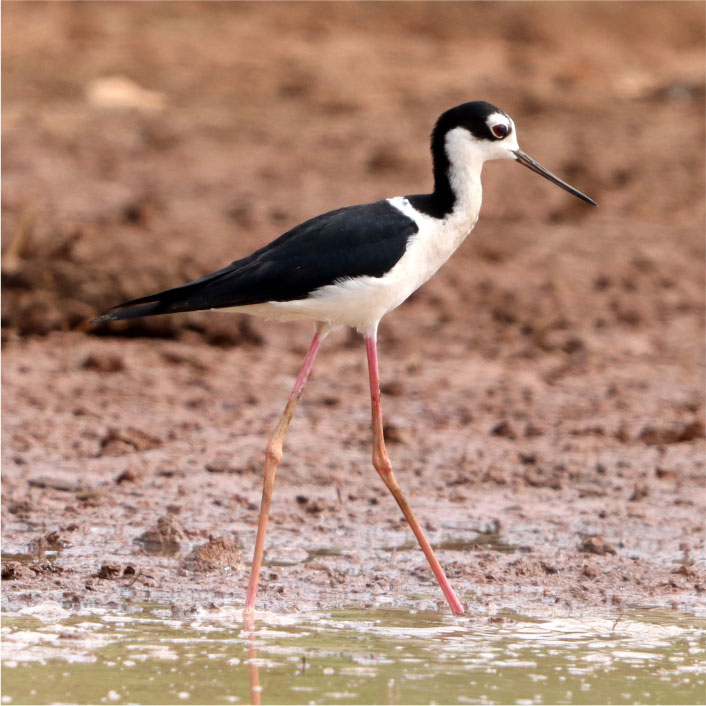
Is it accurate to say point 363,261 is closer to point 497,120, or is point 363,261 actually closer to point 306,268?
point 306,268

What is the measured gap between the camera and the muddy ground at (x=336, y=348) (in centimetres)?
539

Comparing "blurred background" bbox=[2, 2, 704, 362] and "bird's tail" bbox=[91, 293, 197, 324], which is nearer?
"bird's tail" bbox=[91, 293, 197, 324]

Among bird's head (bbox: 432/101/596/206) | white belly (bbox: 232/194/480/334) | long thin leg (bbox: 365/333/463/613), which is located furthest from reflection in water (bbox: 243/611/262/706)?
bird's head (bbox: 432/101/596/206)

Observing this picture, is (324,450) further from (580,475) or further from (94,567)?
(94,567)

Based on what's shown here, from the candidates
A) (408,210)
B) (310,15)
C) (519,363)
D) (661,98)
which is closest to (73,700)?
(408,210)

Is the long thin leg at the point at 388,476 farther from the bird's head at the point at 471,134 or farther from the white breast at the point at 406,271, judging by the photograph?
the bird's head at the point at 471,134

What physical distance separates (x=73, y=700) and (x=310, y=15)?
15.7 meters

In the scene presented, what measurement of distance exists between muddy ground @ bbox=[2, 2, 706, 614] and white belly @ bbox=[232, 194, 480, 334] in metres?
0.94

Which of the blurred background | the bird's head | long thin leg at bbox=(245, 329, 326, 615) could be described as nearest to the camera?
long thin leg at bbox=(245, 329, 326, 615)

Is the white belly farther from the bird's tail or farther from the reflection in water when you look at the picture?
the reflection in water

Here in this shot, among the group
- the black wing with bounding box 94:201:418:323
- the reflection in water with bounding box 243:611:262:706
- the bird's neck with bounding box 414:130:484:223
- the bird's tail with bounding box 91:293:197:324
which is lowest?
the reflection in water with bounding box 243:611:262:706

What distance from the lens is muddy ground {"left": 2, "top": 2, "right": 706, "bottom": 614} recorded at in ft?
17.7

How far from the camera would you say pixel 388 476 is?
5.25 m

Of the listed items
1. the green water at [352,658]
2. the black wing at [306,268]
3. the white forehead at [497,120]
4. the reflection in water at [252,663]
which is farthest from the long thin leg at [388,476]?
the white forehead at [497,120]
